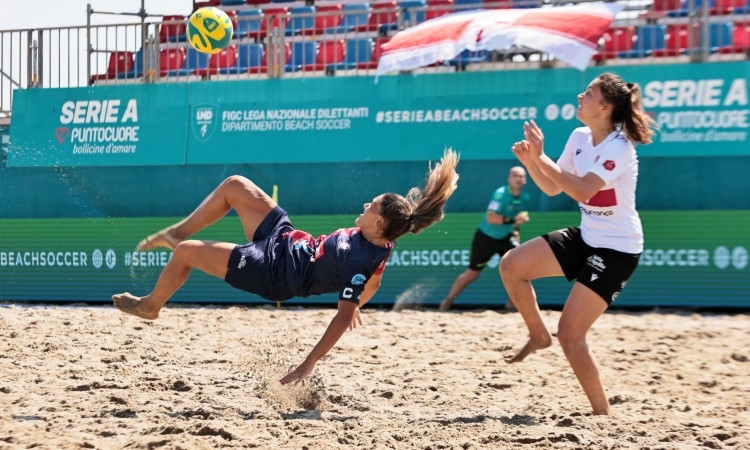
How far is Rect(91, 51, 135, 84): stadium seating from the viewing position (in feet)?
42.7

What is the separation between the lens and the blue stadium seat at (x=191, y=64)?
42.3ft

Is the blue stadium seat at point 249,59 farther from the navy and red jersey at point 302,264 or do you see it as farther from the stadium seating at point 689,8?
the navy and red jersey at point 302,264

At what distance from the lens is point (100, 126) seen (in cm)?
1267

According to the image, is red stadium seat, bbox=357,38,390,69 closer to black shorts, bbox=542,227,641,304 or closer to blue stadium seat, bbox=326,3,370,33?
blue stadium seat, bbox=326,3,370,33

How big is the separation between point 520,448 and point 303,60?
885 cm

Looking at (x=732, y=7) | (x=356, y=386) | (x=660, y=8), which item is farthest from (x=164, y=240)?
(x=732, y=7)

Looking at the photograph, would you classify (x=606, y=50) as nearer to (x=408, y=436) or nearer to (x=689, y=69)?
(x=689, y=69)

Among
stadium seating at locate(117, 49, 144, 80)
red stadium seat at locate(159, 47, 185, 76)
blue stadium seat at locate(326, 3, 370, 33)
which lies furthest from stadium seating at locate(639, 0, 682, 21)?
stadium seating at locate(117, 49, 144, 80)

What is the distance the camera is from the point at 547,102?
1153 cm

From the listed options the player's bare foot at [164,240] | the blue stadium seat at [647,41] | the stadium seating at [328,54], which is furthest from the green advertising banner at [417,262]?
the player's bare foot at [164,240]

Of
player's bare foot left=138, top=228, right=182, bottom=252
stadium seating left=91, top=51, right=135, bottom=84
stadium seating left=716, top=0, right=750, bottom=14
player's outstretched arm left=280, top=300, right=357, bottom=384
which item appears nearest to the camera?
player's outstretched arm left=280, top=300, right=357, bottom=384

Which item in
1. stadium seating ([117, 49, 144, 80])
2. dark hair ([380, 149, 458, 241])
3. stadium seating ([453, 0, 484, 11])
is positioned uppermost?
stadium seating ([453, 0, 484, 11])

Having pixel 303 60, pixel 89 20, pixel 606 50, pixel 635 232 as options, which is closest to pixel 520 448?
pixel 635 232

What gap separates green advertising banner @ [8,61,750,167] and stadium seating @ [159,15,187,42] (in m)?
0.83
